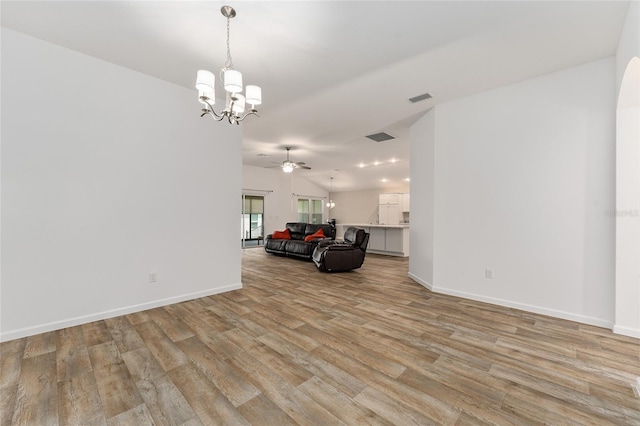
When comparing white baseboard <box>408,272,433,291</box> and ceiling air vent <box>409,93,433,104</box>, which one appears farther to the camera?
white baseboard <box>408,272,433,291</box>

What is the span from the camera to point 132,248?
3.21 meters

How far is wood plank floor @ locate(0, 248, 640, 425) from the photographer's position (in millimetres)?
1598

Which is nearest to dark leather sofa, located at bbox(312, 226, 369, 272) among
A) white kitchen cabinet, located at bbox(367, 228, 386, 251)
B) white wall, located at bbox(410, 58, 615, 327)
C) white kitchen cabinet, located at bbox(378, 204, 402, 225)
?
white wall, located at bbox(410, 58, 615, 327)

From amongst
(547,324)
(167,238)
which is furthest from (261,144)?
(547,324)

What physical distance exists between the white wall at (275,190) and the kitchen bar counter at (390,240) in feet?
11.8

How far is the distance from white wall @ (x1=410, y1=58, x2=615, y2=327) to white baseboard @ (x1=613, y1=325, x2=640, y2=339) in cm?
17

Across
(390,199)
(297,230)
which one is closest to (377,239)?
(390,199)

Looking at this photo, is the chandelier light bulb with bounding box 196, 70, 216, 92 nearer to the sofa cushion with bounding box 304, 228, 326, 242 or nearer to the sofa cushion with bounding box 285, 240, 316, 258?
the sofa cushion with bounding box 285, 240, 316, 258

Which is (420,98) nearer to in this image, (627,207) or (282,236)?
(627,207)

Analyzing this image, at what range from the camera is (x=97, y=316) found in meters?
2.95

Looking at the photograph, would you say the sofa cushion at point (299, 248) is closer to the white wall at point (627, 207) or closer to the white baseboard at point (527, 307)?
the white baseboard at point (527, 307)

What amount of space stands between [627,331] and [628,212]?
120cm

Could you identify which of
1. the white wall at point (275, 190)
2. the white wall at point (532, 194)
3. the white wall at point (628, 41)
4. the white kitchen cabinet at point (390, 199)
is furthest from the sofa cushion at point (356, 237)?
the white wall at point (275, 190)

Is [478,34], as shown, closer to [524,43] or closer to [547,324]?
[524,43]
